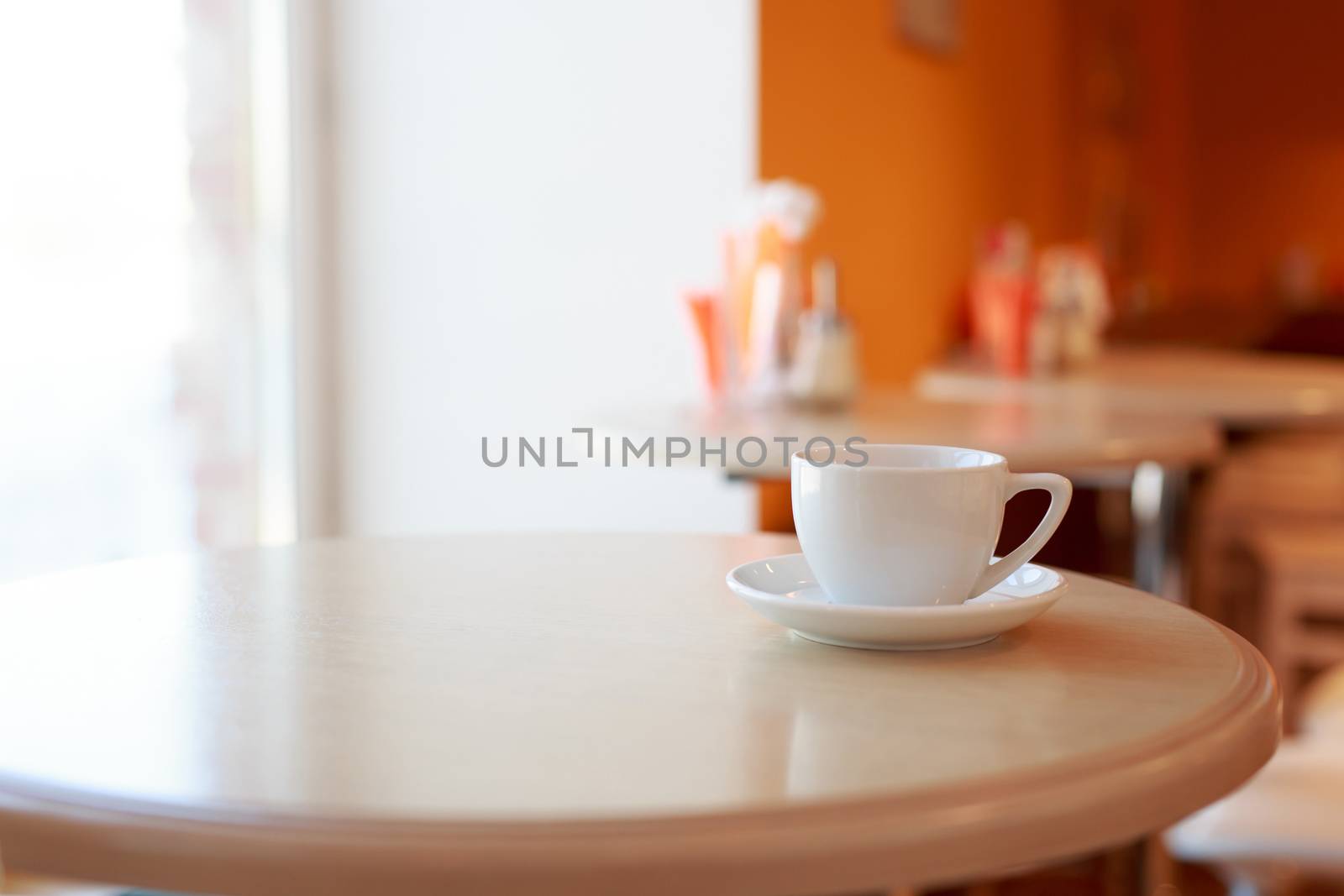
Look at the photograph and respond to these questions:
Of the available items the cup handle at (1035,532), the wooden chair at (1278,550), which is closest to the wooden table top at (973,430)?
the wooden chair at (1278,550)

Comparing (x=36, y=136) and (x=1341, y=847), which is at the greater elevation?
(x=36, y=136)

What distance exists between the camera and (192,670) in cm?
67

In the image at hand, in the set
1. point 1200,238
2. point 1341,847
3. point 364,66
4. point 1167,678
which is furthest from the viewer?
point 1200,238

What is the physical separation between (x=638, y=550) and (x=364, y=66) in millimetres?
2182

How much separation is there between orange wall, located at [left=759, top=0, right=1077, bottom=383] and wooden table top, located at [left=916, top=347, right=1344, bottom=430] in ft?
0.84

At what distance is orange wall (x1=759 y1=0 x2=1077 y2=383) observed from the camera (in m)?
2.67

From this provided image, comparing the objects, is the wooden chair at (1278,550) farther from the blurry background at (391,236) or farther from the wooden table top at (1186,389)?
the blurry background at (391,236)

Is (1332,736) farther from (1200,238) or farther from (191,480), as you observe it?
(1200,238)

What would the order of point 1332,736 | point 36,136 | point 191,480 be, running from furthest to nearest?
point 191,480
point 36,136
point 1332,736

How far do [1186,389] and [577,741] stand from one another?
2.19m

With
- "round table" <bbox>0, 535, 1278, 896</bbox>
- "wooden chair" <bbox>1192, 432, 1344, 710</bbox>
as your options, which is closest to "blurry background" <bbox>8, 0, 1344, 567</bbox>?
"wooden chair" <bbox>1192, 432, 1344, 710</bbox>

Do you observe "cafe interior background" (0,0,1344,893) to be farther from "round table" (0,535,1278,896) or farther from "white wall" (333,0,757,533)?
"round table" (0,535,1278,896)

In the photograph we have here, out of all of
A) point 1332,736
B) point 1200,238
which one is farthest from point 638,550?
point 1200,238

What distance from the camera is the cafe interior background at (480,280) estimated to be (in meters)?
2.35
